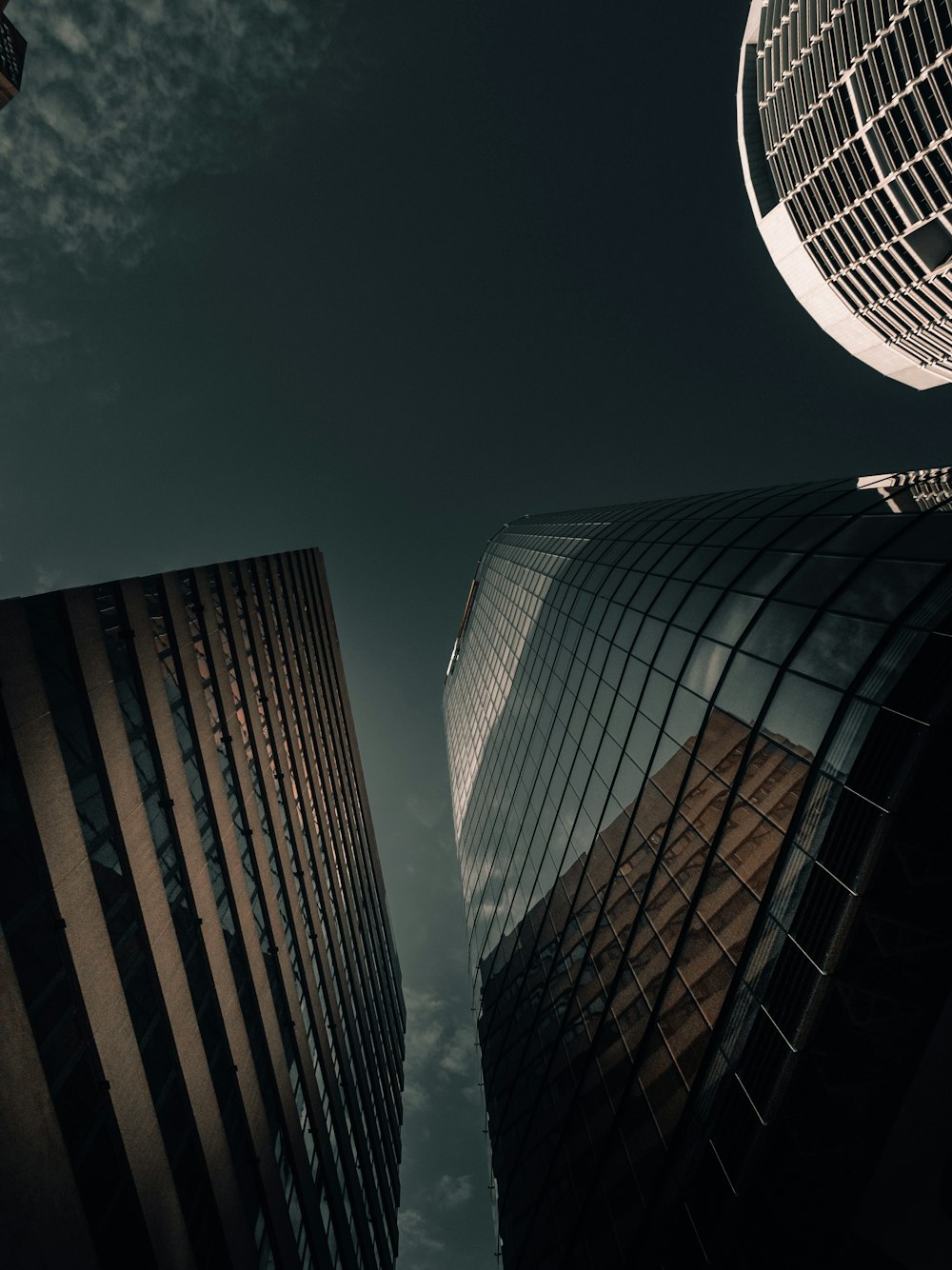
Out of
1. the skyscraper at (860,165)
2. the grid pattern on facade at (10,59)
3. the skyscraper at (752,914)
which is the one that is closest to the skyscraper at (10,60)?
the grid pattern on facade at (10,59)

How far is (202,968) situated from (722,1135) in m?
15.4

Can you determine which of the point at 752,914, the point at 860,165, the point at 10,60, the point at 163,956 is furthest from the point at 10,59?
the point at 860,165

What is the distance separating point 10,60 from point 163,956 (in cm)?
4795

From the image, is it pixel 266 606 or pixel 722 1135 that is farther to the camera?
pixel 266 606

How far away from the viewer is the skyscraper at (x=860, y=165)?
159ft

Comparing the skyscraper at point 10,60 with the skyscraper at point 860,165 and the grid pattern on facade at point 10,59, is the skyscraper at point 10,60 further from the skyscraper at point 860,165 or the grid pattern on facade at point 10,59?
the skyscraper at point 860,165

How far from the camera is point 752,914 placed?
501 inches

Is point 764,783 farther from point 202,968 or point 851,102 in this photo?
point 851,102

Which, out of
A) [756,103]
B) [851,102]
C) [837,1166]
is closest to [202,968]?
[837,1166]

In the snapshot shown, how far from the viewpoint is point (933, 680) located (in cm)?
1015

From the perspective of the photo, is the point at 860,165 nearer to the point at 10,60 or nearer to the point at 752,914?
the point at 10,60

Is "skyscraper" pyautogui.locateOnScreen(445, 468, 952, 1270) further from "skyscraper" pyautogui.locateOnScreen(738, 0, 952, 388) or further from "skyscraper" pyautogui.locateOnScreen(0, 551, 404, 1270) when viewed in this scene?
"skyscraper" pyautogui.locateOnScreen(738, 0, 952, 388)

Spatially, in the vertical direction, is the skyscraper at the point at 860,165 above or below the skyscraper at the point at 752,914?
above

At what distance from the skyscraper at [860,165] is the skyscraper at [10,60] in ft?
218
